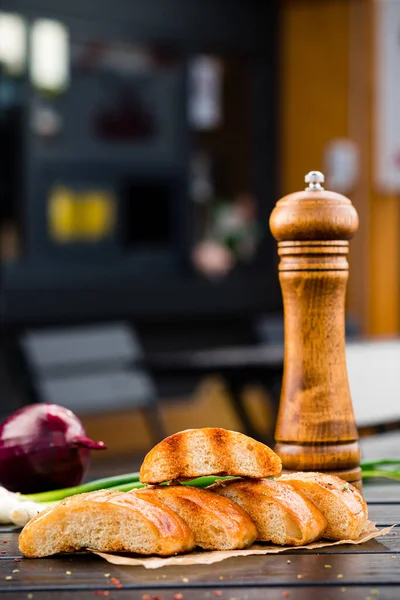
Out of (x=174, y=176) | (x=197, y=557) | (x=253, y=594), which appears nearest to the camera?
(x=253, y=594)

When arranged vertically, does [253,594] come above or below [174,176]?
below

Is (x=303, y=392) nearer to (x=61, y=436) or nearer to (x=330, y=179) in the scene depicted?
(x=61, y=436)

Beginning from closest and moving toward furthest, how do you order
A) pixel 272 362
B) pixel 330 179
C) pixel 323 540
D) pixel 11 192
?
pixel 323 540
pixel 272 362
pixel 11 192
pixel 330 179

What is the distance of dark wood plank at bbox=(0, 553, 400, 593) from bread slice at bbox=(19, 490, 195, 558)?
0.02 m

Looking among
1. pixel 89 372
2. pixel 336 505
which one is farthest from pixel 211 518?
pixel 89 372

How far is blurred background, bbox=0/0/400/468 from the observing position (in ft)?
20.4

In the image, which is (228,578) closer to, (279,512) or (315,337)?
(279,512)

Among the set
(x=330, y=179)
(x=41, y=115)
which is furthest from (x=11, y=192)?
(x=330, y=179)

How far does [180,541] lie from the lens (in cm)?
120

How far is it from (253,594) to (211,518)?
0.16m

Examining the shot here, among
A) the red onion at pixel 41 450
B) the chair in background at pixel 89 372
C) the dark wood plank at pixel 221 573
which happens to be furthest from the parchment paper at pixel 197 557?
the chair in background at pixel 89 372

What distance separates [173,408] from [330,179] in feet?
5.64

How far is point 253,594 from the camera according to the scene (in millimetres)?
1072

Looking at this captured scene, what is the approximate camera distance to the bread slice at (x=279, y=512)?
1.25 meters
